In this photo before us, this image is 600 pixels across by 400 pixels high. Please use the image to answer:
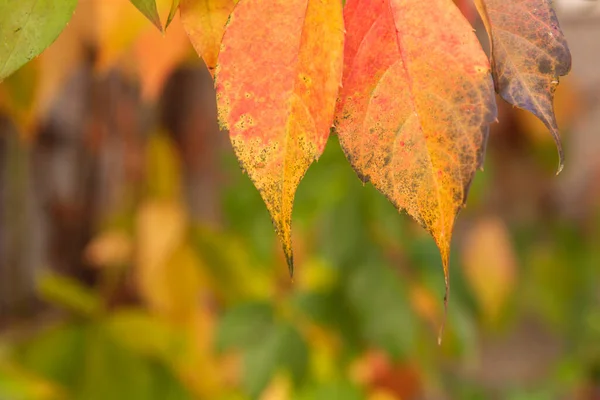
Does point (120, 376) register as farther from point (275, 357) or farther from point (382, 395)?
point (382, 395)

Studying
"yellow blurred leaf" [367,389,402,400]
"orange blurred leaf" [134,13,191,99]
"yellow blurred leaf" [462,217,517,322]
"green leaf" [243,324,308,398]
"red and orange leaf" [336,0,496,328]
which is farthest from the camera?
"yellow blurred leaf" [367,389,402,400]

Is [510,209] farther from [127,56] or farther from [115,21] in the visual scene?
[115,21]

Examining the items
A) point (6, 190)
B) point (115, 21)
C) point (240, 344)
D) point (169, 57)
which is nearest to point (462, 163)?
point (115, 21)

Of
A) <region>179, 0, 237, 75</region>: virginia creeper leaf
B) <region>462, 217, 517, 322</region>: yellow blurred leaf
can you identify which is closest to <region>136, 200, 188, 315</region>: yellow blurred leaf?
<region>462, 217, 517, 322</region>: yellow blurred leaf

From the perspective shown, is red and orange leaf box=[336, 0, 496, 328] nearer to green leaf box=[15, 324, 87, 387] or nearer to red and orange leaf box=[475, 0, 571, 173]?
red and orange leaf box=[475, 0, 571, 173]

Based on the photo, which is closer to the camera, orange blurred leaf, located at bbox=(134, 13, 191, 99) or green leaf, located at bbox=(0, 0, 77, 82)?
green leaf, located at bbox=(0, 0, 77, 82)
